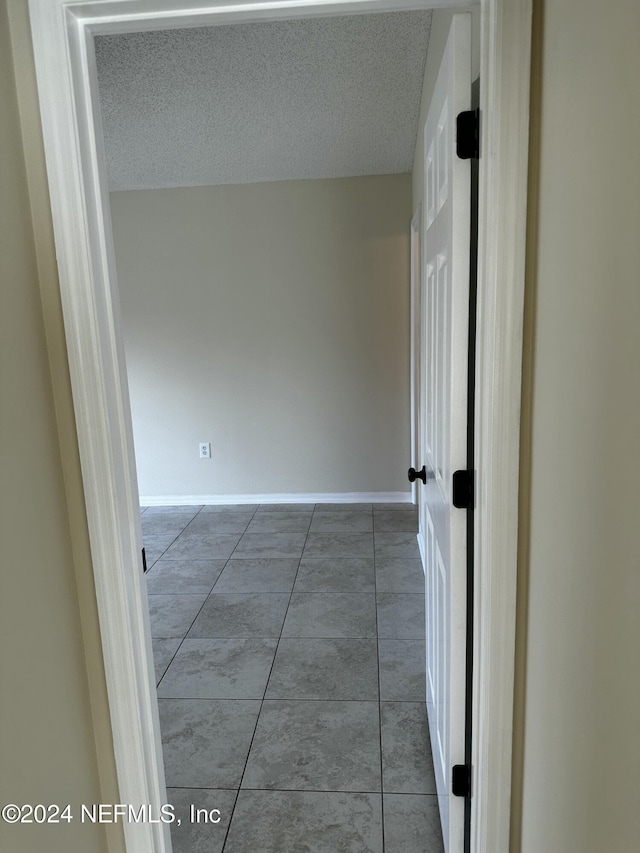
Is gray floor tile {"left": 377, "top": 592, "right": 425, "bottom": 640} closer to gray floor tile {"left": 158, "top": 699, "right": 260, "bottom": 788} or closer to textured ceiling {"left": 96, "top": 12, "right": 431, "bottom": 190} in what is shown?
gray floor tile {"left": 158, "top": 699, "right": 260, "bottom": 788}

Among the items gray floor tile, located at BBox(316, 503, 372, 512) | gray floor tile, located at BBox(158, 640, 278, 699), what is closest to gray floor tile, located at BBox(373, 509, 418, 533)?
gray floor tile, located at BBox(316, 503, 372, 512)

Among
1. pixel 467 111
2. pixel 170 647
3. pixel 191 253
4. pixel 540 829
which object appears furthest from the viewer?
pixel 191 253

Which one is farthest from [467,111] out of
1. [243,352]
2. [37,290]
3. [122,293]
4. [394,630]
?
[122,293]

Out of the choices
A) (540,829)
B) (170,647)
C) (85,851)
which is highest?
(540,829)

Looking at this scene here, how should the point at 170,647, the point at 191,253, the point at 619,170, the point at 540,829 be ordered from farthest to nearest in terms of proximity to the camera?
the point at 191,253
the point at 170,647
the point at 540,829
the point at 619,170

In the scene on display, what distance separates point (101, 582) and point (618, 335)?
44.3 inches

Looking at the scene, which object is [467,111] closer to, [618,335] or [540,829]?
[618,335]

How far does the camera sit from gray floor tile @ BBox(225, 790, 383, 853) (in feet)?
5.57

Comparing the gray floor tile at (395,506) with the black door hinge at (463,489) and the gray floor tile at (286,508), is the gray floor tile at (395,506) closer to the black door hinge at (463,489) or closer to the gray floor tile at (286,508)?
the gray floor tile at (286,508)

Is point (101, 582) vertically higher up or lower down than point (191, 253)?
lower down

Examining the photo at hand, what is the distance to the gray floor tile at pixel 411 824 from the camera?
1682 millimetres

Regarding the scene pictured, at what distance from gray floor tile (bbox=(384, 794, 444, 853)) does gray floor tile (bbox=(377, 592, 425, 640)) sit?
0.97 m

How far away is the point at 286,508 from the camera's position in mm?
4859

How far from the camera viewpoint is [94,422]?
1.25 metres
